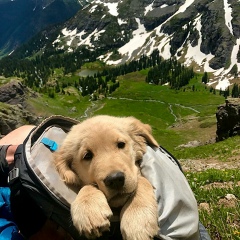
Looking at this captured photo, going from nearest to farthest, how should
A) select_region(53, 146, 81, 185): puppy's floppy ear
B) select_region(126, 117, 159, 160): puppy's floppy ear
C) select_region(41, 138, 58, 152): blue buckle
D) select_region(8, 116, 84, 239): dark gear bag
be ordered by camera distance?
select_region(8, 116, 84, 239): dark gear bag → select_region(53, 146, 81, 185): puppy's floppy ear → select_region(41, 138, 58, 152): blue buckle → select_region(126, 117, 159, 160): puppy's floppy ear

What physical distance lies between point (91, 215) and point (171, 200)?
40.1 inches

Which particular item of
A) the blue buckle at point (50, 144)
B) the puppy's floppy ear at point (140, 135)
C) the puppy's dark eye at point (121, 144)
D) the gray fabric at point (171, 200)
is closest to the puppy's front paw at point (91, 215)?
the gray fabric at point (171, 200)

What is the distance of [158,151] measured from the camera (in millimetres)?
5492

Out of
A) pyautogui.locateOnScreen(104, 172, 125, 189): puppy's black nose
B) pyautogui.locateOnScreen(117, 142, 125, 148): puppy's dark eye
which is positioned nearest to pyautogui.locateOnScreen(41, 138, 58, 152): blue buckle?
pyautogui.locateOnScreen(117, 142, 125, 148): puppy's dark eye

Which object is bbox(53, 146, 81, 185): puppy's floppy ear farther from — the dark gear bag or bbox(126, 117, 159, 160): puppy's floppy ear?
bbox(126, 117, 159, 160): puppy's floppy ear

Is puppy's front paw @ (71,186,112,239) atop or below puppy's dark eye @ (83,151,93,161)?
below

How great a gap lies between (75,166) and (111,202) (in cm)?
91

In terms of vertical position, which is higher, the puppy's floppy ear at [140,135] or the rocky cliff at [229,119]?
the puppy's floppy ear at [140,135]

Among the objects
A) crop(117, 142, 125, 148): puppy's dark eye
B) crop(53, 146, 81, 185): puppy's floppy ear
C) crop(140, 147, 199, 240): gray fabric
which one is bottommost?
crop(140, 147, 199, 240): gray fabric

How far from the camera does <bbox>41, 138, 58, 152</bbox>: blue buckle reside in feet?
16.6

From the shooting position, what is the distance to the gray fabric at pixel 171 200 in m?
4.14

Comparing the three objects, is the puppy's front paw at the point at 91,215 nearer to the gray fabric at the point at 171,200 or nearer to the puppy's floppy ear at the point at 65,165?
the puppy's floppy ear at the point at 65,165

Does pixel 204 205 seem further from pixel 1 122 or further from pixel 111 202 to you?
pixel 1 122

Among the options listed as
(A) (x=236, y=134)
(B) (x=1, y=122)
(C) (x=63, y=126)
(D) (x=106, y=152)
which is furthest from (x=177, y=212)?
(A) (x=236, y=134)
